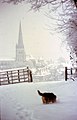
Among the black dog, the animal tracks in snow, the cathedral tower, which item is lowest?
the animal tracks in snow

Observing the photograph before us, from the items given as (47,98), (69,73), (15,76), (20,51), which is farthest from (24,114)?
(69,73)

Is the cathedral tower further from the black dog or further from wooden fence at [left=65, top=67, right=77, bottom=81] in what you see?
the black dog

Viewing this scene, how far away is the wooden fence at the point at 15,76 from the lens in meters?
7.78

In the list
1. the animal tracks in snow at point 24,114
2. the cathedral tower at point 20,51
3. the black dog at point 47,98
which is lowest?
the animal tracks in snow at point 24,114

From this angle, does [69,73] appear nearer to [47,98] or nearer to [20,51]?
[20,51]

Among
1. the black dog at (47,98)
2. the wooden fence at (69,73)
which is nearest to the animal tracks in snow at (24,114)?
the black dog at (47,98)

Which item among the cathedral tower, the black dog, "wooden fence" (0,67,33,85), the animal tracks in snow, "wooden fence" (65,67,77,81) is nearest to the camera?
the animal tracks in snow

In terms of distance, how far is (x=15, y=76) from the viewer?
7848 mm

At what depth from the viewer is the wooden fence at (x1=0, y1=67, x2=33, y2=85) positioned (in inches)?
306

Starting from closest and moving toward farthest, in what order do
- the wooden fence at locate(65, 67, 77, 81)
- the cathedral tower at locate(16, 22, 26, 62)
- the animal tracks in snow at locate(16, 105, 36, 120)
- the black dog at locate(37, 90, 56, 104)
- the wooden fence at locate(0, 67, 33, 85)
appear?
1. the animal tracks in snow at locate(16, 105, 36, 120)
2. the black dog at locate(37, 90, 56, 104)
3. the cathedral tower at locate(16, 22, 26, 62)
4. the wooden fence at locate(65, 67, 77, 81)
5. the wooden fence at locate(0, 67, 33, 85)

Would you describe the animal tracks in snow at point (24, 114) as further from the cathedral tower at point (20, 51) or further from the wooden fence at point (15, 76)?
the wooden fence at point (15, 76)

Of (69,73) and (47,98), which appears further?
(69,73)

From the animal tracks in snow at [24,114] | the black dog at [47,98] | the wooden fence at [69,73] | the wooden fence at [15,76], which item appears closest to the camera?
the animal tracks in snow at [24,114]

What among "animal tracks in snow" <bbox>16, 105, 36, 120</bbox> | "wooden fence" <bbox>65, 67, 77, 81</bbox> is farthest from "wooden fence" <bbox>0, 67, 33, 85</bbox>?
"animal tracks in snow" <bbox>16, 105, 36, 120</bbox>
